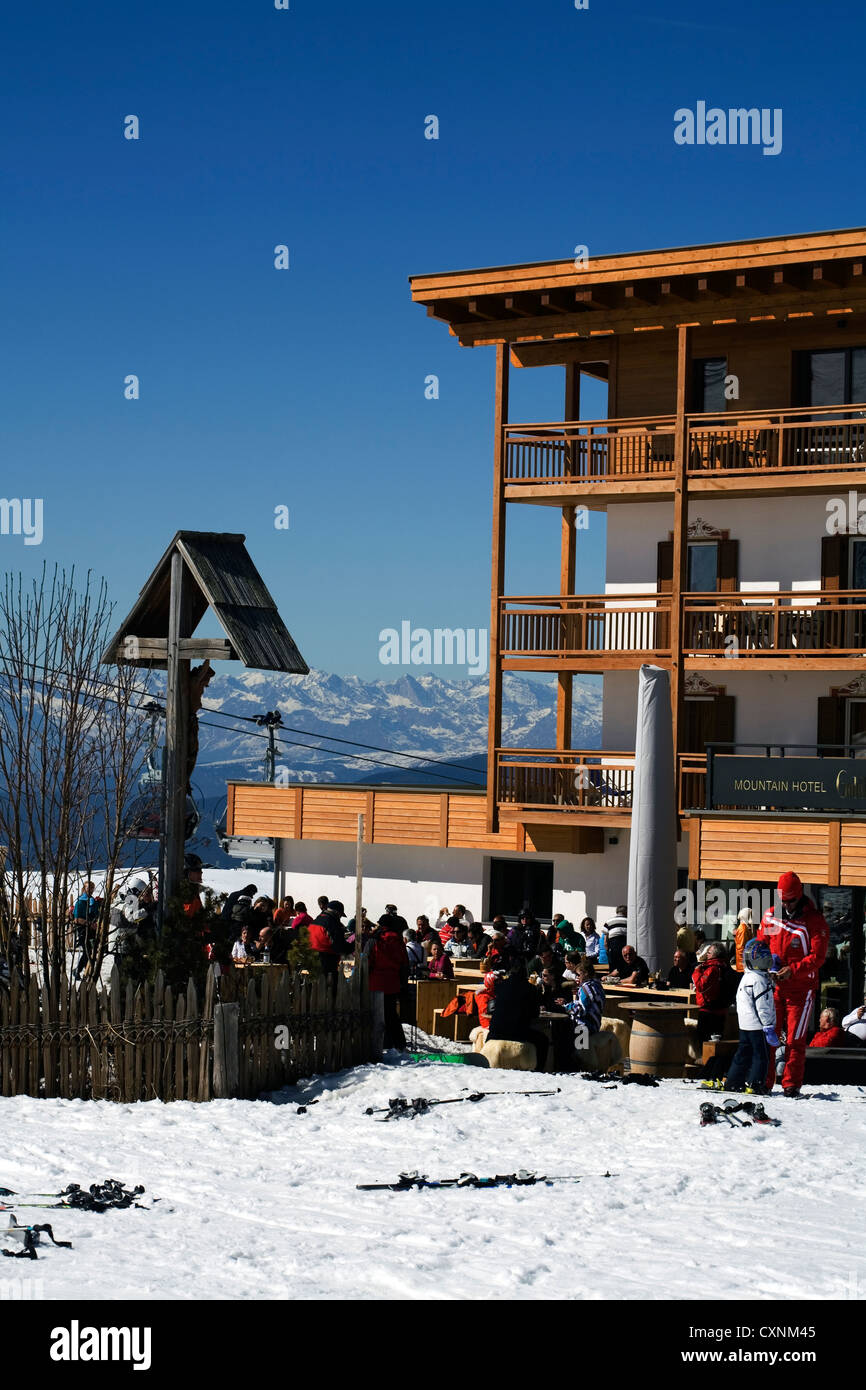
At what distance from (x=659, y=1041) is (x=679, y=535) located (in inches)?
526

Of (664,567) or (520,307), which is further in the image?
(664,567)

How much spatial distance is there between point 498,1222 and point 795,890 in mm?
5304

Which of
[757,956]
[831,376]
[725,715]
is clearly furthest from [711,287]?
[757,956]

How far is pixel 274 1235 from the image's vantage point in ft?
31.0

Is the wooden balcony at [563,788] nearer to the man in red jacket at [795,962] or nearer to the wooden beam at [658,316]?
the wooden beam at [658,316]

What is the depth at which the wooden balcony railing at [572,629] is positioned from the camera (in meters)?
29.7

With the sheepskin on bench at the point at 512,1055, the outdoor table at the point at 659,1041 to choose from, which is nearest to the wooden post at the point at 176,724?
the sheepskin on bench at the point at 512,1055

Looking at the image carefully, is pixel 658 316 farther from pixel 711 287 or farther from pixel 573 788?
pixel 573 788

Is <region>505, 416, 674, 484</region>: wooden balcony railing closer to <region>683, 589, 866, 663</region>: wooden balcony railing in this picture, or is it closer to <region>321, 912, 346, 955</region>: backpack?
<region>683, 589, 866, 663</region>: wooden balcony railing

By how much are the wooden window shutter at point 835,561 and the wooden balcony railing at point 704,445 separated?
1.34 meters

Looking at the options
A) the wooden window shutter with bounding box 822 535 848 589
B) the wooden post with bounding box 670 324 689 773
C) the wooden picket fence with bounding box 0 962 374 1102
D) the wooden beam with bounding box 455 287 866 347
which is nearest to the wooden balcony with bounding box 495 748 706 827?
the wooden post with bounding box 670 324 689 773

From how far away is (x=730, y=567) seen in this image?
30078 mm
